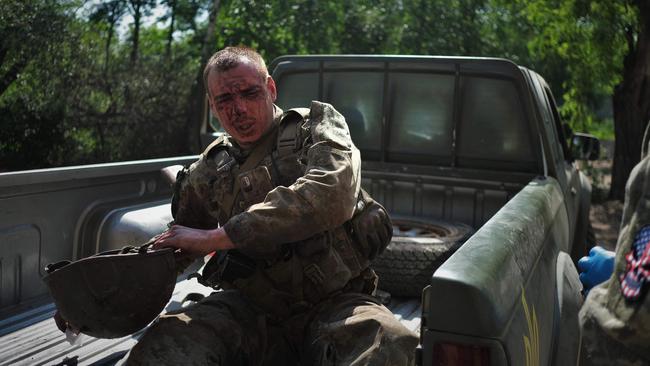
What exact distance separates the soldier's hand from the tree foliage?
7.96m

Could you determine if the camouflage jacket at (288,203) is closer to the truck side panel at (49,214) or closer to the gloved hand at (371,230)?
the gloved hand at (371,230)

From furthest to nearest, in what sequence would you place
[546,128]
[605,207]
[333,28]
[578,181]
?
[333,28], [605,207], [578,181], [546,128]

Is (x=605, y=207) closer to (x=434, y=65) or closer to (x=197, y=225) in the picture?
(x=434, y=65)

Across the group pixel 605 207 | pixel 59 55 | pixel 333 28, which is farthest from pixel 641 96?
pixel 59 55

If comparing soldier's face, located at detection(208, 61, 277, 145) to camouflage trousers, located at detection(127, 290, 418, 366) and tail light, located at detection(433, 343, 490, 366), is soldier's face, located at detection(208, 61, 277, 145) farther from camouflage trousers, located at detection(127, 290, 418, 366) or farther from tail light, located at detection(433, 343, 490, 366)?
tail light, located at detection(433, 343, 490, 366)

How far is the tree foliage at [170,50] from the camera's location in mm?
9383

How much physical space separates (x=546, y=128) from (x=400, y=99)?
0.83 metres

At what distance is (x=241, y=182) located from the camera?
226cm

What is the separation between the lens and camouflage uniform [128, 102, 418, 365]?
76.9 inches

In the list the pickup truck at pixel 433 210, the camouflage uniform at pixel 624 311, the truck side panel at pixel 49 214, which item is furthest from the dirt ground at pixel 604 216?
the camouflage uniform at pixel 624 311

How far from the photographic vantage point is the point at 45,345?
8.18ft

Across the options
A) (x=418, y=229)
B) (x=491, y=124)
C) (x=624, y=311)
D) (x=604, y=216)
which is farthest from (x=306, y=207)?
(x=604, y=216)

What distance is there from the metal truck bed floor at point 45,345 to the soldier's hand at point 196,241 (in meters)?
0.59

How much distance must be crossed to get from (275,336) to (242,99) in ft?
2.58
